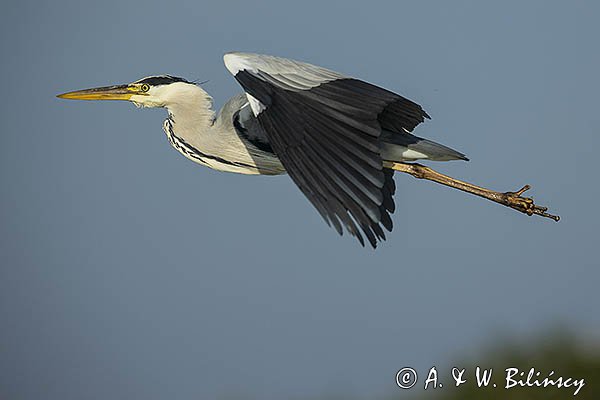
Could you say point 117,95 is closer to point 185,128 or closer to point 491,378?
point 185,128

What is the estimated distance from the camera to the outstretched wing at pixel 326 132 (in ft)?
14.0

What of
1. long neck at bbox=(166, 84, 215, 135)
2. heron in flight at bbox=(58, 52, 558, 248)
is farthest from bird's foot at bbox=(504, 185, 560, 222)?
long neck at bbox=(166, 84, 215, 135)

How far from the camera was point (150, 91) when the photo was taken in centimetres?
600

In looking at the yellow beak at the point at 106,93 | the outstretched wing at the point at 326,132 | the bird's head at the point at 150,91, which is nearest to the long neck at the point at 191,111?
the bird's head at the point at 150,91

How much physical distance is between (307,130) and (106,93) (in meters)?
2.04

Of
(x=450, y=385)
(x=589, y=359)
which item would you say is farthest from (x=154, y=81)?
(x=589, y=359)

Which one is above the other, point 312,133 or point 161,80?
point 161,80

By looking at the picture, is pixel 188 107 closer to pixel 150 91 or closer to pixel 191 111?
pixel 191 111

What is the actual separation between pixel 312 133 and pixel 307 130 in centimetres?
3

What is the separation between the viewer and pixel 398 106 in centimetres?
549

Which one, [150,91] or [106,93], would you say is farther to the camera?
[106,93]

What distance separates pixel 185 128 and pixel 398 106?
4.01 ft

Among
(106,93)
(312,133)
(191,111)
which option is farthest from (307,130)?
(106,93)

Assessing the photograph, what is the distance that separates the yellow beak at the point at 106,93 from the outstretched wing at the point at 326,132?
1194mm
